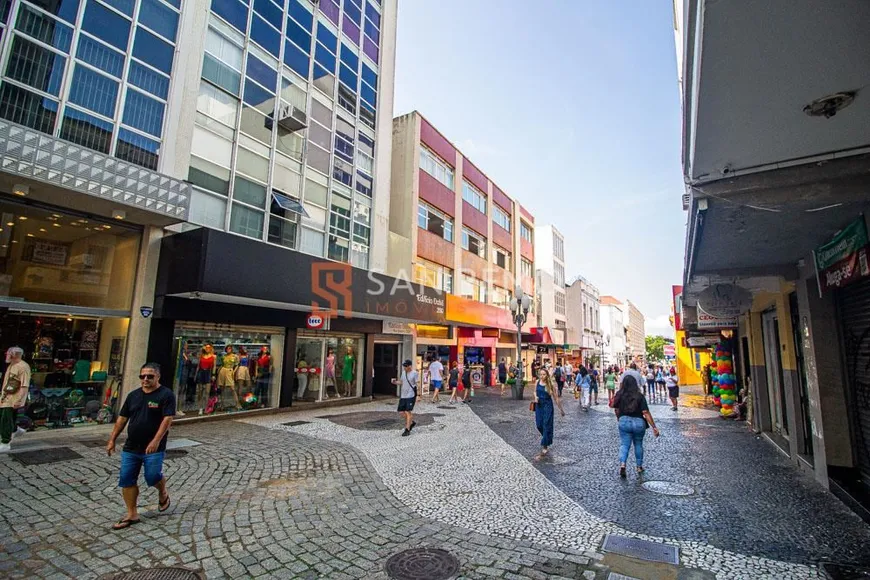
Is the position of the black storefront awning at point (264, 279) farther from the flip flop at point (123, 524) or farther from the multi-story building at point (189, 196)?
the flip flop at point (123, 524)

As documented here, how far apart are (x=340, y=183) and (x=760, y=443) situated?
15.6 metres

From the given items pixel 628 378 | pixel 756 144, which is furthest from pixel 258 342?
pixel 756 144

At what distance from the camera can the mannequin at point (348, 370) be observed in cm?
1670

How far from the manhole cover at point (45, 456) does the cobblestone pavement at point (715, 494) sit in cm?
830

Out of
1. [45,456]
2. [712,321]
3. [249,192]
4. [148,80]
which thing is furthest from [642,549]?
[148,80]

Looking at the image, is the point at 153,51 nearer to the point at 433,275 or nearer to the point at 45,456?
the point at 45,456

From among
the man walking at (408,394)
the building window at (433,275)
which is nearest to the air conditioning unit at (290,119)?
the building window at (433,275)

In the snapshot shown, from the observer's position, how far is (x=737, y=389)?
51.1ft

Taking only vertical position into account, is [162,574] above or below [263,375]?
below

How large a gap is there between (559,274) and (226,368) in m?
41.5

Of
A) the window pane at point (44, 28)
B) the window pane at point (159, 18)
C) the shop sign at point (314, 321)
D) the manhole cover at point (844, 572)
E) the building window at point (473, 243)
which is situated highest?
the window pane at point (159, 18)

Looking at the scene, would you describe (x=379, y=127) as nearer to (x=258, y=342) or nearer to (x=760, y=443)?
(x=258, y=342)

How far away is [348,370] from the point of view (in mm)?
16859

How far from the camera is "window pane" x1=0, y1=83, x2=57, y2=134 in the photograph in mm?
8500
